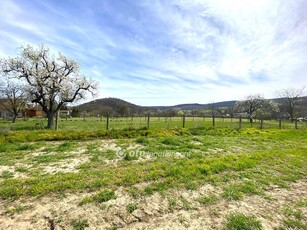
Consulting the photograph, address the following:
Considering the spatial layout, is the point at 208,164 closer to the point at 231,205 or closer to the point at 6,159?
the point at 231,205

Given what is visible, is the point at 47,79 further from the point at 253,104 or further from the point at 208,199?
the point at 253,104

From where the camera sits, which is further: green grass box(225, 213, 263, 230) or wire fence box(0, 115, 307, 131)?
wire fence box(0, 115, 307, 131)

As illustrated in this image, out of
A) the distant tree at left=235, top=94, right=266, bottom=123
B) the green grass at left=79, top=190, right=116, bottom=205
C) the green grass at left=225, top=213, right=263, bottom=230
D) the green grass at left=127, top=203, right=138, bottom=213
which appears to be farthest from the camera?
the distant tree at left=235, top=94, right=266, bottom=123

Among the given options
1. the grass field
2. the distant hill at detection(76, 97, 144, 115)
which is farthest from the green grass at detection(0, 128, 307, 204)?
the distant hill at detection(76, 97, 144, 115)

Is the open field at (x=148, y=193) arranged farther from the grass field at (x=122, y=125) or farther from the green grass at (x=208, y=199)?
the grass field at (x=122, y=125)

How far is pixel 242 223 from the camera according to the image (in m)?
2.75

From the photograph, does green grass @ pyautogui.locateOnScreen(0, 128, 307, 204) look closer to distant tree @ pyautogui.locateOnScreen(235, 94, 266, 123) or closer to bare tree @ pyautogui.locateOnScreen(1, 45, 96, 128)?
bare tree @ pyautogui.locateOnScreen(1, 45, 96, 128)

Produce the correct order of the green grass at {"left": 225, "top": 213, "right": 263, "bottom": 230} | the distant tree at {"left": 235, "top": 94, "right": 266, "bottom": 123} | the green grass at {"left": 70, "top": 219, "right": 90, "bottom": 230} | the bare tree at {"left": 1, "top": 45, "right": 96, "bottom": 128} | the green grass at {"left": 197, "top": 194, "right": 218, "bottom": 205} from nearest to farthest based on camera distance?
1. the green grass at {"left": 70, "top": 219, "right": 90, "bottom": 230}
2. the green grass at {"left": 225, "top": 213, "right": 263, "bottom": 230}
3. the green grass at {"left": 197, "top": 194, "right": 218, "bottom": 205}
4. the bare tree at {"left": 1, "top": 45, "right": 96, "bottom": 128}
5. the distant tree at {"left": 235, "top": 94, "right": 266, "bottom": 123}

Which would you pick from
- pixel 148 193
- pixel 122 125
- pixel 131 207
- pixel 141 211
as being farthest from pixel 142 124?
pixel 141 211

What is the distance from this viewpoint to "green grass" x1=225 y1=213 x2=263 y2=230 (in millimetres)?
2670

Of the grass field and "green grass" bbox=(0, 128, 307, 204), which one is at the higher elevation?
the grass field

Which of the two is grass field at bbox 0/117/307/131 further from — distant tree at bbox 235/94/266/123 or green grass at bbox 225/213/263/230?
distant tree at bbox 235/94/266/123

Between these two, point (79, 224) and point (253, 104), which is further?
point (253, 104)

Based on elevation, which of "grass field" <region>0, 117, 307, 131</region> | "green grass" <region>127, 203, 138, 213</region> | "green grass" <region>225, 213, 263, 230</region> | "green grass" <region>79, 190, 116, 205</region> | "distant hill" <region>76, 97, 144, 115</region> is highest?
"distant hill" <region>76, 97, 144, 115</region>
